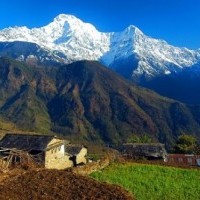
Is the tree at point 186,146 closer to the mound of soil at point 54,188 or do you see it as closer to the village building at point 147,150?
the village building at point 147,150

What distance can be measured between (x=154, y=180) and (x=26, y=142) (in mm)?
46434

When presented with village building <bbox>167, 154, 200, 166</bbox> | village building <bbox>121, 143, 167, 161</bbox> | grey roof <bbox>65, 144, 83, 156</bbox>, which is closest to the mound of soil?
village building <bbox>167, 154, 200, 166</bbox>

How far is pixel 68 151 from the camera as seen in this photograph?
10188 cm

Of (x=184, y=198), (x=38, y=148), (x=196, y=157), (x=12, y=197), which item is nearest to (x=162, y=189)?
(x=184, y=198)

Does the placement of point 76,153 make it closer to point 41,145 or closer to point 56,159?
point 56,159

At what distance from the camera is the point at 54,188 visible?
23.3m

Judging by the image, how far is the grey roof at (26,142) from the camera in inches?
3004

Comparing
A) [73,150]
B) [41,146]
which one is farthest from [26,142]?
[73,150]

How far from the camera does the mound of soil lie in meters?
22.1

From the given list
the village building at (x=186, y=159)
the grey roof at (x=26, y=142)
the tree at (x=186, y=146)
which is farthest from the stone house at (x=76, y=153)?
the tree at (x=186, y=146)

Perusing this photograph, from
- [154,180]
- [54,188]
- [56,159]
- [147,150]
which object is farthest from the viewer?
[147,150]

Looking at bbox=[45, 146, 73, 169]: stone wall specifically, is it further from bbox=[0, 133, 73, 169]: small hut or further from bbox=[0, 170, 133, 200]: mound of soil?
bbox=[0, 170, 133, 200]: mound of soil

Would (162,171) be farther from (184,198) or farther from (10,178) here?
(10,178)

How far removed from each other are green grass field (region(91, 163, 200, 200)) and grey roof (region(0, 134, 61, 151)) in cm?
3687
